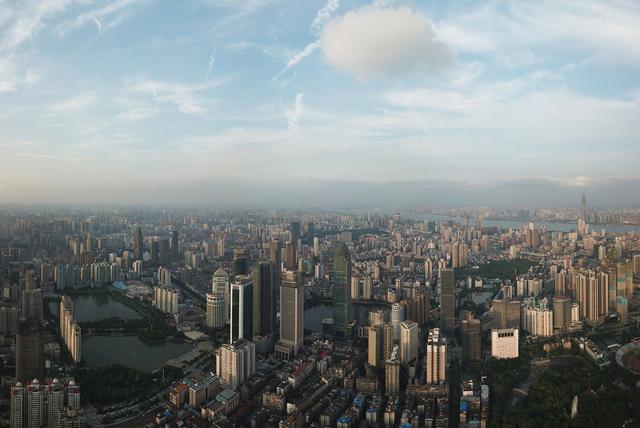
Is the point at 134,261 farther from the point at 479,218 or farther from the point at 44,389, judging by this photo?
the point at 479,218

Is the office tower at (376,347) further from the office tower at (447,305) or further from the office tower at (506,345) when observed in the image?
the office tower at (447,305)

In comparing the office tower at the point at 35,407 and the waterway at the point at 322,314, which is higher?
the office tower at the point at 35,407

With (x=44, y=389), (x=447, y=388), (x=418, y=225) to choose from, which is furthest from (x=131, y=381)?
(x=418, y=225)

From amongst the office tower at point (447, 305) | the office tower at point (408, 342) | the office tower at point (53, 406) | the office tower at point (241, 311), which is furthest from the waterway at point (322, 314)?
the office tower at point (53, 406)

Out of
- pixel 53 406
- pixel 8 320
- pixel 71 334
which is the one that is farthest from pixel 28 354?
pixel 8 320

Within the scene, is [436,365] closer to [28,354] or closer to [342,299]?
[342,299]

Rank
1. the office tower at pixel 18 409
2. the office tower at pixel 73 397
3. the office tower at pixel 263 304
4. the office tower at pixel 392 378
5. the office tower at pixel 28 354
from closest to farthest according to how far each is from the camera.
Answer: the office tower at pixel 18 409, the office tower at pixel 73 397, the office tower at pixel 28 354, the office tower at pixel 392 378, the office tower at pixel 263 304
